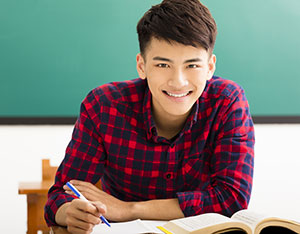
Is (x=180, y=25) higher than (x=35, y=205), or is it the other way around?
(x=180, y=25)

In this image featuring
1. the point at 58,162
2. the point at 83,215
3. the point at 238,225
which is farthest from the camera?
the point at 58,162

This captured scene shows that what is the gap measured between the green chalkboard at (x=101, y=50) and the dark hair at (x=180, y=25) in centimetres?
136

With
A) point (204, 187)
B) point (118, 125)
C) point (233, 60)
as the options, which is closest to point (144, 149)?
point (118, 125)

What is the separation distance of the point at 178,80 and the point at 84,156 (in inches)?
16.5

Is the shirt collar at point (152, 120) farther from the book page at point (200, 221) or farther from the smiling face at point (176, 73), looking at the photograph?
the book page at point (200, 221)

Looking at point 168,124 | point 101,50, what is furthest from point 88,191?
point 101,50

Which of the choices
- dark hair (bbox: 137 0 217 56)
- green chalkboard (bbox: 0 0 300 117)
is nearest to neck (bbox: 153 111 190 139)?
dark hair (bbox: 137 0 217 56)

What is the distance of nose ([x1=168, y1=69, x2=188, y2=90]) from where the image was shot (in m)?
1.46

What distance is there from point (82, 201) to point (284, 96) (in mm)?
2236

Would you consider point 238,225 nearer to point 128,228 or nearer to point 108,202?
point 128,228

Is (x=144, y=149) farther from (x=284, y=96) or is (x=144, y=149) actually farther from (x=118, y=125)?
(x=284, y=96)

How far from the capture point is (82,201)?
1205mm

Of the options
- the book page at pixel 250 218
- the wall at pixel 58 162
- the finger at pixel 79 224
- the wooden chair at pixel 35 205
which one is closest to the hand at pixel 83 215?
Result: the finger at pixel 79 224

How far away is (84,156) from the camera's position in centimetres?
157
